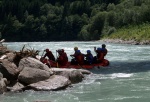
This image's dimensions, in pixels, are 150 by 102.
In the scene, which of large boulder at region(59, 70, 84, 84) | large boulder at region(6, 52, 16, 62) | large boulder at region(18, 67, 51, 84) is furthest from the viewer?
large boulder at region(6, 52, 16, 62)

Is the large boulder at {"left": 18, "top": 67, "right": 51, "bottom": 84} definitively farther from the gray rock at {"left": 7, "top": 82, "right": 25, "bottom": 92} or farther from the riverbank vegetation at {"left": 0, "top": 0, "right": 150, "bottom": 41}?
the riverbank vegetation at {"left": 0, "top": 0, "right": 150, "bottom": 41}

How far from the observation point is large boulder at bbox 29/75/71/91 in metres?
16.0

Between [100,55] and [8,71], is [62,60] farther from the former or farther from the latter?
[8,71]

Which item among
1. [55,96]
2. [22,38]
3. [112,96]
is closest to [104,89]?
[112,96]

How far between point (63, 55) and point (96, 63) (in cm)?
275

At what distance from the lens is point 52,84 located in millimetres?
16297

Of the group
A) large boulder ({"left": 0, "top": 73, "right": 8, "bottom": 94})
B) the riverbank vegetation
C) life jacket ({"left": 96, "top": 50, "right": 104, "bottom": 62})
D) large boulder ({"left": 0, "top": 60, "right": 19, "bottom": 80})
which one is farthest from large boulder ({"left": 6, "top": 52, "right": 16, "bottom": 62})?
the riverbank vegetation

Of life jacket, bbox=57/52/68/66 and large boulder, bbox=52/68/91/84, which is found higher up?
life jacket, bbox=57/52/68/66

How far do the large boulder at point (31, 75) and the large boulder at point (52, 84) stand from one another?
30cm

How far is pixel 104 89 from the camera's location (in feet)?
53.0

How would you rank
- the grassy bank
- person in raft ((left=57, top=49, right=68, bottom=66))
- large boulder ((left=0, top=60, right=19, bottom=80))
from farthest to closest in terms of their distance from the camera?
the grassy bank
person in raft ((left=57, top=49, right=68, bottom=66))
large boulder ((left=0, top=60, right=19, bottom=80))

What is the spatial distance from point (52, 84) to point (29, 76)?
122 centimetres

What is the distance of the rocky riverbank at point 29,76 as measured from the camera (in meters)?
16.2

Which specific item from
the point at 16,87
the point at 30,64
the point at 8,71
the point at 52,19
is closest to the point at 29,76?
the point at 16,87
